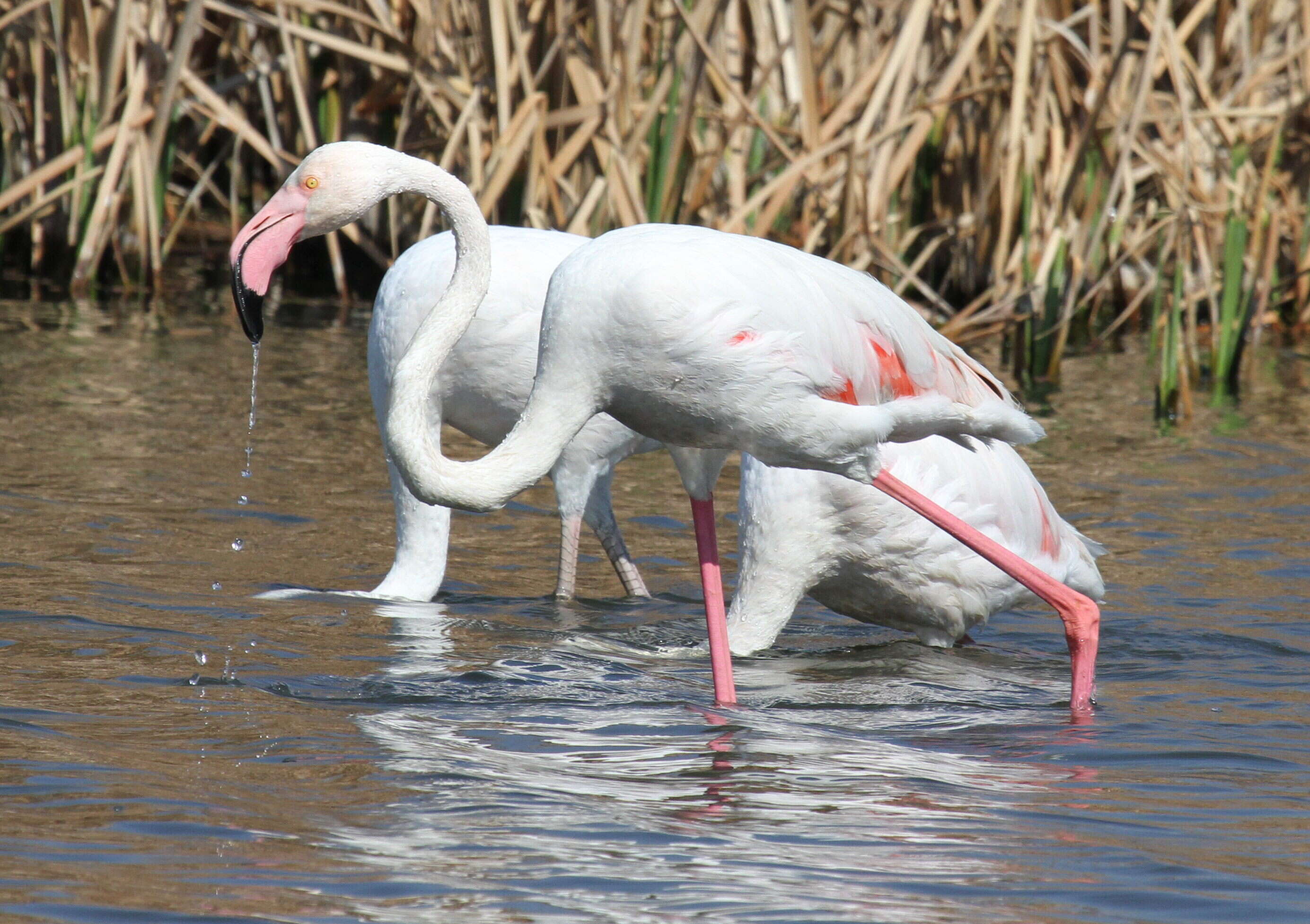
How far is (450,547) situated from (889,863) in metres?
3.51

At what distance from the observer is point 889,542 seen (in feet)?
17.7

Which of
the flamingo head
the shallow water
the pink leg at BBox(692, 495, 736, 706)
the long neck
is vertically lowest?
the shallow water

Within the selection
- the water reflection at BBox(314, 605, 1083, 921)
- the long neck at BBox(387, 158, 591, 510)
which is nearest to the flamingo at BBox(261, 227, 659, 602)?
the water reflection at BBox(314, 605, 1083, 921)

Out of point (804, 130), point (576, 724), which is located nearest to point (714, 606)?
point (576, 724)

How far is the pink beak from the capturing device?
4430 millimetres

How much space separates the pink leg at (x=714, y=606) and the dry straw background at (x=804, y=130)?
3.68 m

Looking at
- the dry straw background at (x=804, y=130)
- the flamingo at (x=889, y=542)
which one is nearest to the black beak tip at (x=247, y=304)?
the flamingo at (x=889, y=542)

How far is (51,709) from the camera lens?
4.40m

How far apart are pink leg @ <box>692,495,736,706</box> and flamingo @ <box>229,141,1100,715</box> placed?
13mm

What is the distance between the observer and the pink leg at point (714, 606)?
16.1 feet

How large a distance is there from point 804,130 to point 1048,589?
15.2 ft

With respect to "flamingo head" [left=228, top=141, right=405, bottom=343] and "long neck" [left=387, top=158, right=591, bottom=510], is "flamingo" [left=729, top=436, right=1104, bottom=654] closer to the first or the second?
"long neck" [left=387, top=158, right=591, bottom=510]

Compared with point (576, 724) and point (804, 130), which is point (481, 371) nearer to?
point (576, 724)

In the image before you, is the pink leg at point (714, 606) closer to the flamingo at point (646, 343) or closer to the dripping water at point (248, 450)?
the flamingo at point (646, 343)
